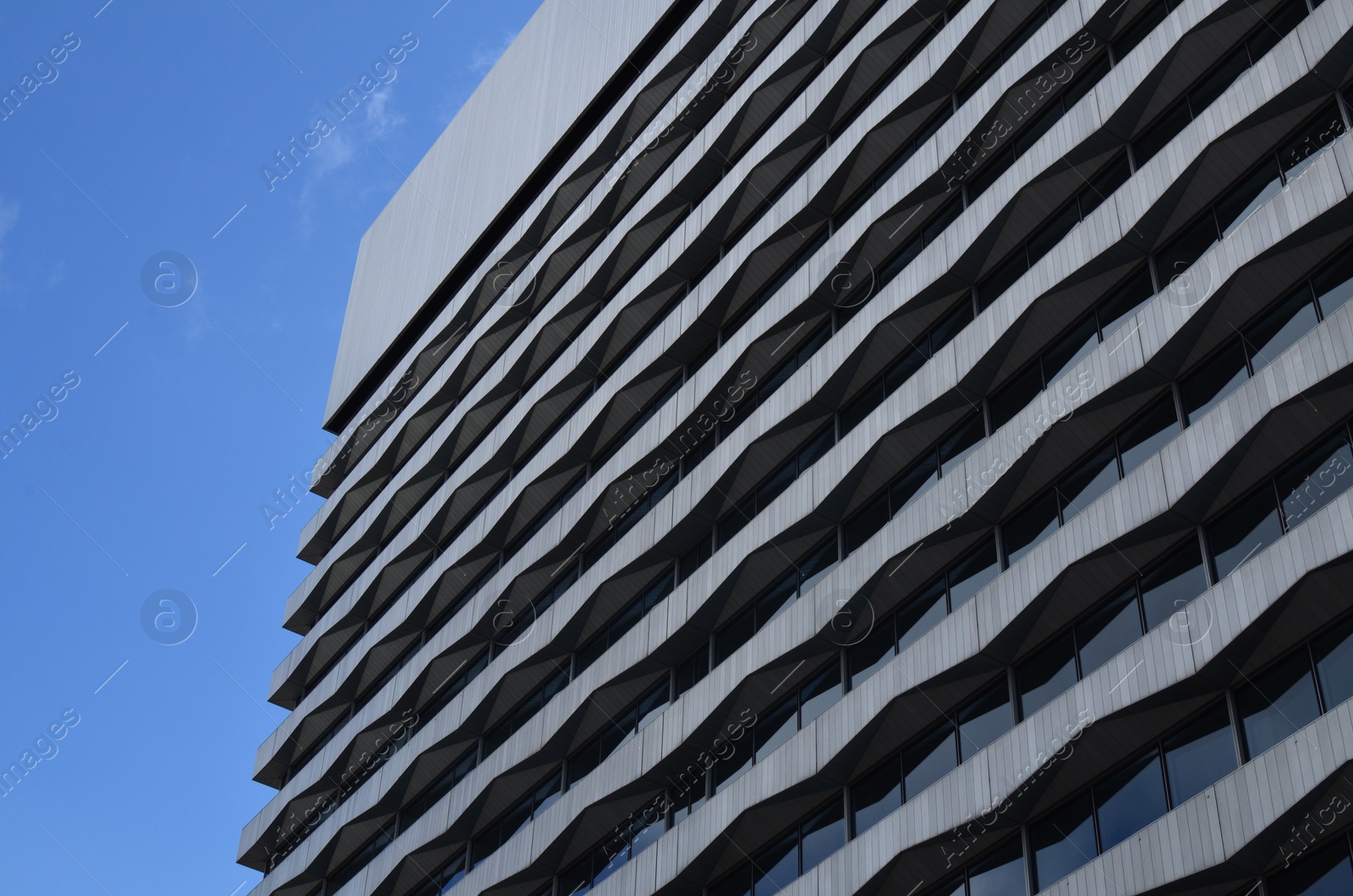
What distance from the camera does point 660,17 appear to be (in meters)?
58.2

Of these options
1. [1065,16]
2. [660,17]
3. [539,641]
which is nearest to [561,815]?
[539,641]

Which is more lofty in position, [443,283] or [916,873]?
[443,283]

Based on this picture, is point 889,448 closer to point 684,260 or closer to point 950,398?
point 950,398

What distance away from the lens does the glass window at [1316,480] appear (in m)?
24.0

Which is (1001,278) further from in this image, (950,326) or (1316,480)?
(1316,480)

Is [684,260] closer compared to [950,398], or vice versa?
[950,398]

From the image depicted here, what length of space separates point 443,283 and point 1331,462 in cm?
5081

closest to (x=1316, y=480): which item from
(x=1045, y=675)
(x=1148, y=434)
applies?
(x=1148, y=434)

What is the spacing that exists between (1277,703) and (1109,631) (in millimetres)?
4195

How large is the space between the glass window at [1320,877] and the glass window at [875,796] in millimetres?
8967

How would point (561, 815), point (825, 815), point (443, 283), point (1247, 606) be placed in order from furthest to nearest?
1. point (443, 283)
2. point (561, 815)
3. point (825, 815)
4. point (1247, 606)

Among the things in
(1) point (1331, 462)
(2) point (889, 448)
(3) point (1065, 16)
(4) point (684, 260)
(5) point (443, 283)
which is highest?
(5) point (443, 283)

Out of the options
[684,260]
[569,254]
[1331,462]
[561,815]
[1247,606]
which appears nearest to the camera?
[1247,606]

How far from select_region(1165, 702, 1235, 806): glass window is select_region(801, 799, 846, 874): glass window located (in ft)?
26.6
